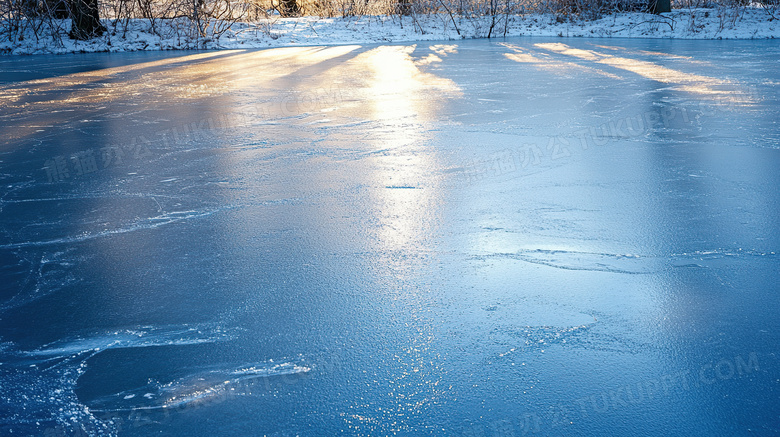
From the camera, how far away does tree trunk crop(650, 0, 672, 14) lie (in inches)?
519

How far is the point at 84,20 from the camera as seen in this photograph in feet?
39.6

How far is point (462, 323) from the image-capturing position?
181 cm

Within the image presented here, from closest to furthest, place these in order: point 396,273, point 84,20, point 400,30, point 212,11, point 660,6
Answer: point 396,273 → point 84,20 → point 212,11 → point 400,30 → point 660,6

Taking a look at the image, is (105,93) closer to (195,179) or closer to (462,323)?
(195,179)

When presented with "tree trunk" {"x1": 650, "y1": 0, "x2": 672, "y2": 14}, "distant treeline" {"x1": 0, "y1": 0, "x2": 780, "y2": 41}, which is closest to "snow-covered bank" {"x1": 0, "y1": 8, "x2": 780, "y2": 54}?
"distant treeline" {"x1": 0, "y1": 0, "x2": 780, "y2": 41}

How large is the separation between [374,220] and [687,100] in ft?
11.7

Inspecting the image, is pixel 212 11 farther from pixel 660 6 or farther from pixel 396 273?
pixel 396 273

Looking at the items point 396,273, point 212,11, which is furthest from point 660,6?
point 396,273

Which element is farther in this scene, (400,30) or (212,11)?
(400,30)

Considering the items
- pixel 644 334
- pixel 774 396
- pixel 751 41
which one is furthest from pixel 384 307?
pixel 751 41

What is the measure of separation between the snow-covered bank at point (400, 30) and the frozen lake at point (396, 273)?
26.1 feet

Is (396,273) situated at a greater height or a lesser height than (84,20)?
lesser

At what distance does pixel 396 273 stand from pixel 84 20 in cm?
1221

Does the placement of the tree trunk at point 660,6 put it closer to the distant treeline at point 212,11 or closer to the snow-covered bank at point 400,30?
the distant treeline at point 212,11
